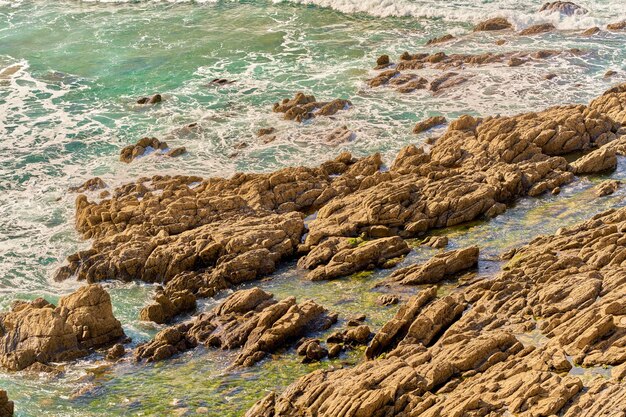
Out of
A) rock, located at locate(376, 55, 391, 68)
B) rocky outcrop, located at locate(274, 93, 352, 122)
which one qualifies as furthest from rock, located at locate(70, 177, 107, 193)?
rock, located at locate(376, 55, 391, 68)

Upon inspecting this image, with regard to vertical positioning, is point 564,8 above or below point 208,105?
above

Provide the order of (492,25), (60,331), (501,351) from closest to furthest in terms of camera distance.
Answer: (501,351), (60,331), (492,25)

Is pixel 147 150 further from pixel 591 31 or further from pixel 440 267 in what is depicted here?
pixel 591 31

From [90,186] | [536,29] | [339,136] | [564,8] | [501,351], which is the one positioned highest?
[564,8]

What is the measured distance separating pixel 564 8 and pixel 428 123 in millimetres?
A: 22336

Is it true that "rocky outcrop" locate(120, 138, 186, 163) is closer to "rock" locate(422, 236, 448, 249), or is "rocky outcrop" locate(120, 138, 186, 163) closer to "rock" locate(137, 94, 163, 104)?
"rock" locate(137, 94, 163, 104)

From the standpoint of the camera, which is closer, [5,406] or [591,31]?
[5,406]

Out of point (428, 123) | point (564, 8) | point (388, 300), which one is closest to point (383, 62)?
point (428, 123)

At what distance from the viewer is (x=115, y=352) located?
2794cm

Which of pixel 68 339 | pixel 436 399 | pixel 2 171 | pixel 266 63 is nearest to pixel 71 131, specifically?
pixel 2 171

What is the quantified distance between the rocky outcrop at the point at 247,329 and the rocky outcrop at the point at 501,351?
295cm

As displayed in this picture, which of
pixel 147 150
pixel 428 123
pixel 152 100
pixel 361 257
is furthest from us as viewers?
pixel 152 100

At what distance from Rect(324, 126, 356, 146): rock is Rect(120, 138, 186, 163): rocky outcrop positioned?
7161 mm

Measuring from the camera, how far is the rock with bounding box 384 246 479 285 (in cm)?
2928
